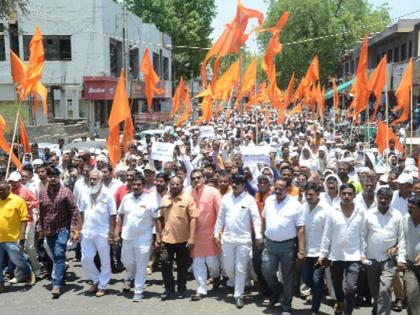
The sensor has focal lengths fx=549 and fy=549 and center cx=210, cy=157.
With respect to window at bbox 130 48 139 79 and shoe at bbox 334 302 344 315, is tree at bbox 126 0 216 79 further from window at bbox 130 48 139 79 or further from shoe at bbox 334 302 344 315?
shoe at bbox 334 302 344 315

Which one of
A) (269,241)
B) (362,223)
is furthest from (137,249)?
(362,223)

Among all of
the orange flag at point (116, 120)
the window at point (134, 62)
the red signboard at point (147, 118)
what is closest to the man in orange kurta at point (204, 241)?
the orange flag at point (116, 120)

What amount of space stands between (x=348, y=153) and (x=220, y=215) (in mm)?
5974

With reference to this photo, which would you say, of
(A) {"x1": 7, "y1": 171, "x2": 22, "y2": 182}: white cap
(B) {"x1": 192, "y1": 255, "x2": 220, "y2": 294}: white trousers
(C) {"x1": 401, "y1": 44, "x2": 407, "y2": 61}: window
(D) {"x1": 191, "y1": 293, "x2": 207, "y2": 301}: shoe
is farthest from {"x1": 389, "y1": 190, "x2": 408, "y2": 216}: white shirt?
(C) {"x1": 401, "y1": 44, "x2": 407, "y2": 61}: window

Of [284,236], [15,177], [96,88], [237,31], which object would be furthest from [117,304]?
[96,88]

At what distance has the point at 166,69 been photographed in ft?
151

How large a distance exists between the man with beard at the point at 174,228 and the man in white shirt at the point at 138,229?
0.13 m

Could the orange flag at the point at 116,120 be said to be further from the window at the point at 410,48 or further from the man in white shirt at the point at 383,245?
the window at the point at 410,48

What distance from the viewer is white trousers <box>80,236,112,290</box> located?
6684 mm

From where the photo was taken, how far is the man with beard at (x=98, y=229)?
668cm

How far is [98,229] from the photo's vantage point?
21.9 ft

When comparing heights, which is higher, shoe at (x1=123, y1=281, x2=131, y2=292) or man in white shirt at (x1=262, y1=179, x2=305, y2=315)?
man in white shirt at (x1=262, y1=179, x2=305, y2=315)

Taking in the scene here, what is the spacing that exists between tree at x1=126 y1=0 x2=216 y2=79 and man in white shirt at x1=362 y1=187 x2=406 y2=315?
40.3 meters

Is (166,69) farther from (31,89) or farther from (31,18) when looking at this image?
(31,89)
